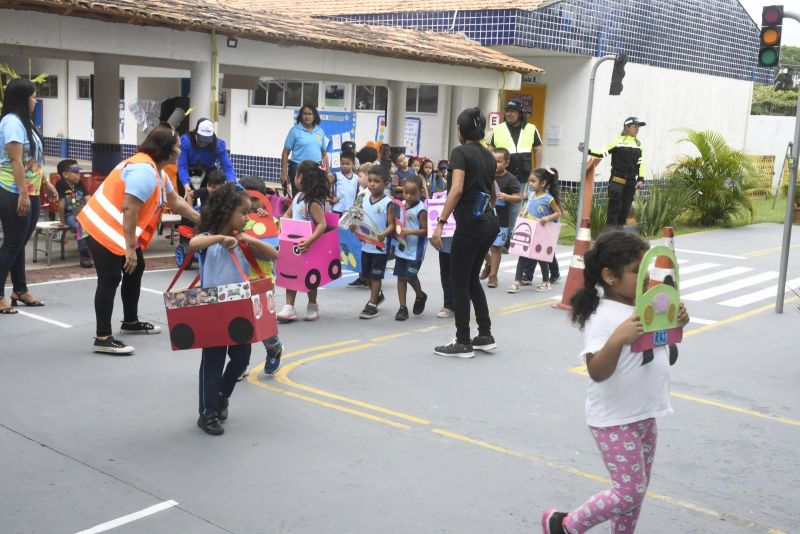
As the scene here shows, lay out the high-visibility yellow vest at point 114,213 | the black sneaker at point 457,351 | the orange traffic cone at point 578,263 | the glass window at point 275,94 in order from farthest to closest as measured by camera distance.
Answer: the glass window at point 275,94
the orange traffic cone at point 578,263
the black sneaker at point 457,351
the high-visibility yellow vest at point 114,213

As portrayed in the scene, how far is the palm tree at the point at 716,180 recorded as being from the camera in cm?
1848

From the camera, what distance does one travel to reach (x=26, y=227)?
26.5 ft

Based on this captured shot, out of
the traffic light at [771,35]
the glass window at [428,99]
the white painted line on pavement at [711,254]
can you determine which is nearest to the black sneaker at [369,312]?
the traffic light at [771,35]

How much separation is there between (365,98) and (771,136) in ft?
48.6

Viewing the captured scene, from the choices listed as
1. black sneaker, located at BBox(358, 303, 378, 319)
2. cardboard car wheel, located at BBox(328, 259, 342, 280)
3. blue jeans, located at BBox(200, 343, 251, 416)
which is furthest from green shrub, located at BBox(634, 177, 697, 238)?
blue jeans, located at BBox(200, 343, 251, 416)

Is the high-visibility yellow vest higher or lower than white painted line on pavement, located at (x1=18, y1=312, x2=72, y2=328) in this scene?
higher

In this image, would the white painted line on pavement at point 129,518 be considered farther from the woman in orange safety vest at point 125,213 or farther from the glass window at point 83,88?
the glass window at point 83,88

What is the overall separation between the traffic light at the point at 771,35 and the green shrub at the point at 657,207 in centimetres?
591

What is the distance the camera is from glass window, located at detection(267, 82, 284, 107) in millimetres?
25203

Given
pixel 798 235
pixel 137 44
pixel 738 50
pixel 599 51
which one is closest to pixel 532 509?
pixel 137 44

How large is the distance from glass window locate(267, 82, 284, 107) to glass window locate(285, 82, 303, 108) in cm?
20

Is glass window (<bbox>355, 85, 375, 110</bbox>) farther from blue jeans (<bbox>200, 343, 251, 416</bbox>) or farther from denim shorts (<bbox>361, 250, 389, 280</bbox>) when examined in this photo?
blue jeans (<bbox>200, 343, 251, 416</bbox>)

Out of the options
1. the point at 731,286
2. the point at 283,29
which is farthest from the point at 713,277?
the point at 283,29

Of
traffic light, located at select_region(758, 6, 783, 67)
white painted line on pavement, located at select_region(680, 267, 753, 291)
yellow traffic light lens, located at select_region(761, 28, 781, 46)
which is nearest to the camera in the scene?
traffic light, located at select_region(758, 6, 783, 67)
